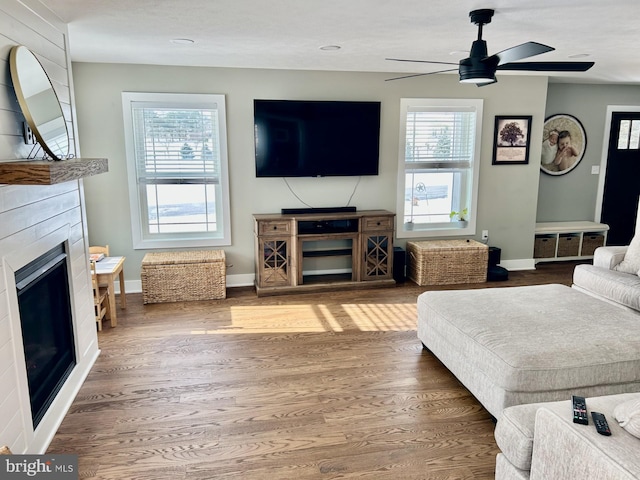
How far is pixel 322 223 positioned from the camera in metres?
4.96

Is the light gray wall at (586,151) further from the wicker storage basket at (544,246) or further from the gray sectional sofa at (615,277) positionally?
the gray sectional sofa at (615,277)

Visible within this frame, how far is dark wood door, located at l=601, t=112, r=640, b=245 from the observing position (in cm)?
627

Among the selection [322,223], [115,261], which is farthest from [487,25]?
[115,261]

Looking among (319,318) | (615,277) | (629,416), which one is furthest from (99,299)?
(615,277)

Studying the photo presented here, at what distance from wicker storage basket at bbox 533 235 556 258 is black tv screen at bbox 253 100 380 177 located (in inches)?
98.5

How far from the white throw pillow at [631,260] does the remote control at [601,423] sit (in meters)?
2.58

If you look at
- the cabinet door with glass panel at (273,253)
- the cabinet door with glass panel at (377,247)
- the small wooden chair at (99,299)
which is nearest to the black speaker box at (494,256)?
the cabinet door with glass panel at (377,247)

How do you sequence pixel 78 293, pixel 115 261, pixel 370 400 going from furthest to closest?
pixel 115 261 → pixel 78 293 → pixel 370 400

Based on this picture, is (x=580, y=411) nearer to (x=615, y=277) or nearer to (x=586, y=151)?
(x=615, y=277)

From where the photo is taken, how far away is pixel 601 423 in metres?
1.60

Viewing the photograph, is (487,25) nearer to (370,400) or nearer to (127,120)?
(370,400)

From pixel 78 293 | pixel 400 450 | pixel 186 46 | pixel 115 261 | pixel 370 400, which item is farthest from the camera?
pixel 115 261

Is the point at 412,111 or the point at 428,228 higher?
the point at 412,111

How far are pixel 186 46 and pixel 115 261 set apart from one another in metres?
1.94
